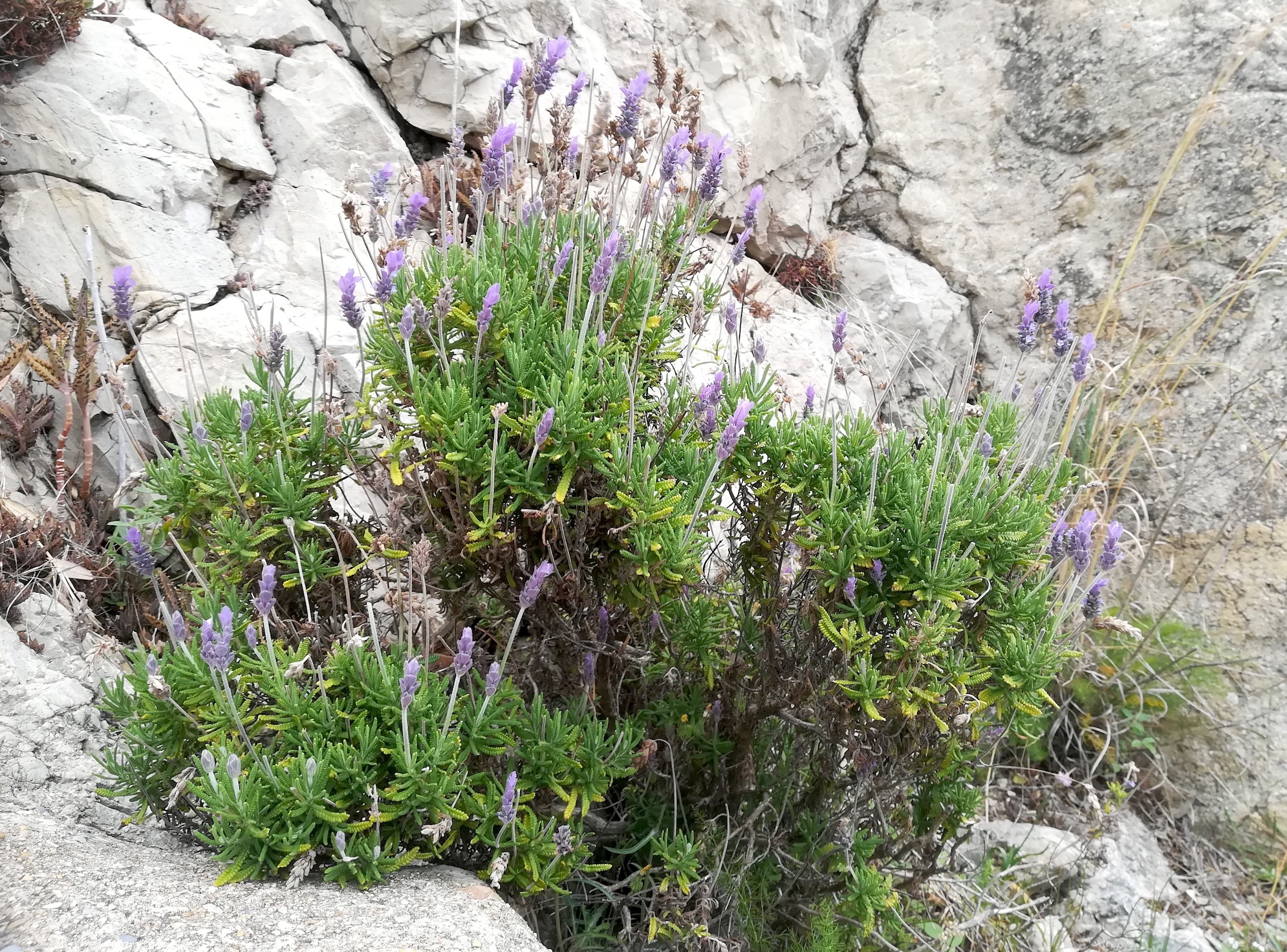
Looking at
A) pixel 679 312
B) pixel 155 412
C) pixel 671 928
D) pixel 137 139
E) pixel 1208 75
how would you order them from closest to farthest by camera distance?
1. pixel 671 928
2. pixel 679 312
3. pixel 155 412
4. pixel 137 139
5. pixel 1208 75

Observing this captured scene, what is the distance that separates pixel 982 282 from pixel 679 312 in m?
3.98

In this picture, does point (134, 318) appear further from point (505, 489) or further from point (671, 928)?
point (671, 928)

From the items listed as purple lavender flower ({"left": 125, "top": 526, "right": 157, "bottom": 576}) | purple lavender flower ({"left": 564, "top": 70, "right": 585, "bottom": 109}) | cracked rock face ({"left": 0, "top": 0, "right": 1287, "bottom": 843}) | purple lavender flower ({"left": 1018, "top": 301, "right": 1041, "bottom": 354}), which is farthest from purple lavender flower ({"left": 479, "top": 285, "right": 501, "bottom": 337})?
cracked rock face ({"left": 0, "top": 0, "right": 1287, "bottom": 843})

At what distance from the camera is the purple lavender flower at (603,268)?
6.88 ft

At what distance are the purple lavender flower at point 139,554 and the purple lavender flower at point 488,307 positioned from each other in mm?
1027

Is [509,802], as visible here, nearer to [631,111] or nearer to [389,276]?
[389,276]

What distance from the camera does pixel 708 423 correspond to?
2197 mm

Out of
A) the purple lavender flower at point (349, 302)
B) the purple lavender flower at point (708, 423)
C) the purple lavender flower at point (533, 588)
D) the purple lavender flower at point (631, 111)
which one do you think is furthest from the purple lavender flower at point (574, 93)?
the purple lavender flower at point (533, 588)

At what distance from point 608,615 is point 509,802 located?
59 cm

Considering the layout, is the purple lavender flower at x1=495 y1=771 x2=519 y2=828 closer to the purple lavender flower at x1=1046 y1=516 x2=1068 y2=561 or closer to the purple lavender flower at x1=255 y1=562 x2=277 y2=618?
the purple lavender flower at x1=255 y1=562 x2=277 y2=618

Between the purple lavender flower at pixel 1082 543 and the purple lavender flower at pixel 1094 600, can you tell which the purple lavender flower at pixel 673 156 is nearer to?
the purple lavender flower at pixel 1082 543

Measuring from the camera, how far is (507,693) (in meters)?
2.22

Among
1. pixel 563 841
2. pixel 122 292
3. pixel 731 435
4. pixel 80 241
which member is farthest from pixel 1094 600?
pixel 80 241

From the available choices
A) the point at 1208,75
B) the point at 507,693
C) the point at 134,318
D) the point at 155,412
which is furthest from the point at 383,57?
the point at 1208,75
